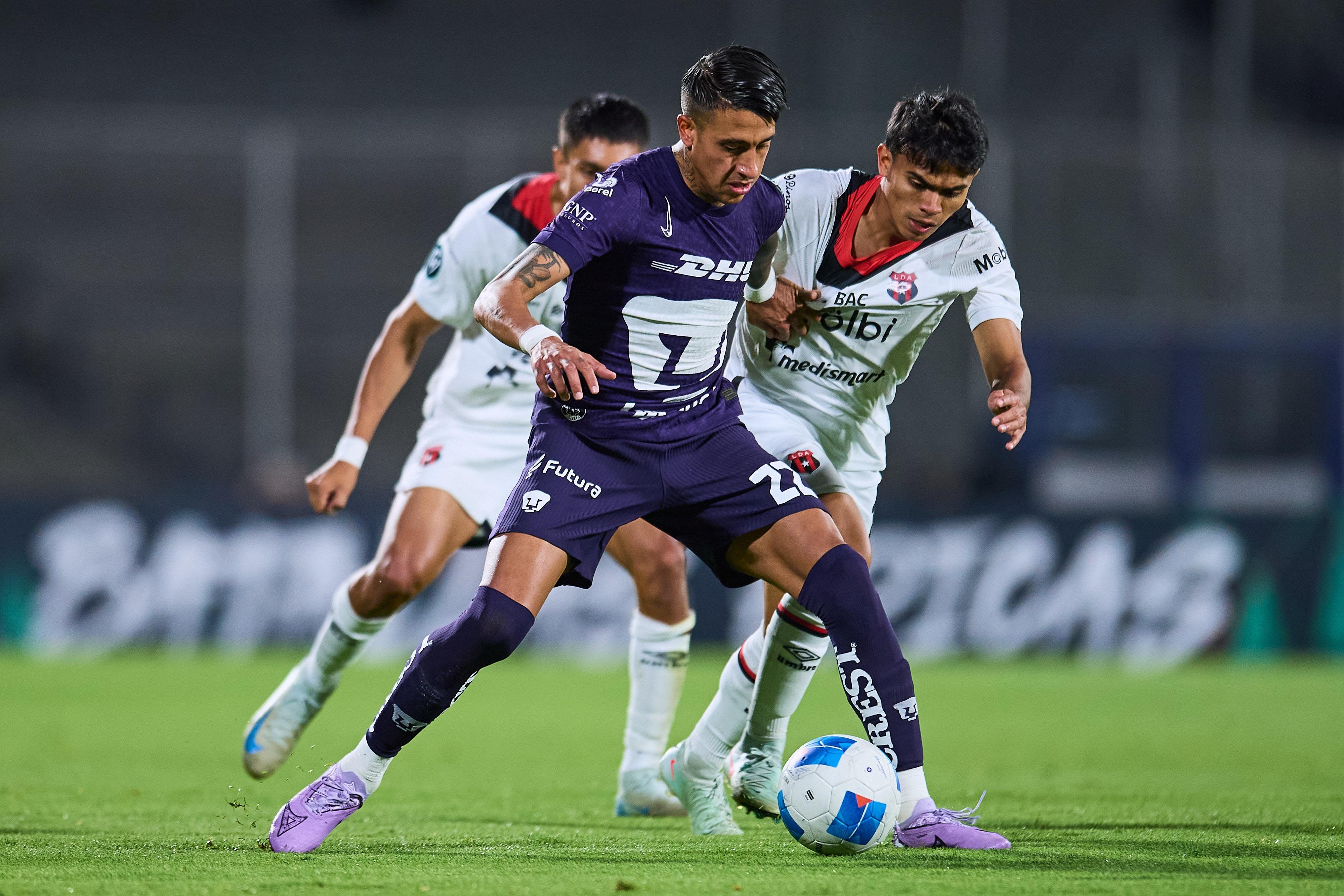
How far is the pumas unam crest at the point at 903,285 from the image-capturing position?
181 inches

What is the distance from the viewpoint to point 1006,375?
432 centimetres

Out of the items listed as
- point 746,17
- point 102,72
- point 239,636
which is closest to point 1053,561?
point 239,636

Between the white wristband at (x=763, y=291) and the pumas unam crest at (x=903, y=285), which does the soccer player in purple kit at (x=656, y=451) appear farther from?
the pumas unam crest at (x=903, y=285)

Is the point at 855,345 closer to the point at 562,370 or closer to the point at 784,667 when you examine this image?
the point at 784,667

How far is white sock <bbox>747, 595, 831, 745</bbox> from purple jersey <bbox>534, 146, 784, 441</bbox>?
800 mm

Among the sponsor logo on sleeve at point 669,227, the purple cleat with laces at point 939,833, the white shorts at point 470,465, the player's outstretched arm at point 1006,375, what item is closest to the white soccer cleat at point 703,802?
the purple cleat with laces at point 939,833

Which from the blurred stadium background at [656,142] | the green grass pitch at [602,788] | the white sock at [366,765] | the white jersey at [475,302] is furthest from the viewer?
the blurred stadium background at [656,142]

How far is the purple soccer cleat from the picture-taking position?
13.2ft

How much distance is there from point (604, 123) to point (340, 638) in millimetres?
2025

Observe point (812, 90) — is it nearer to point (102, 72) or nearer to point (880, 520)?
point (880, 520)

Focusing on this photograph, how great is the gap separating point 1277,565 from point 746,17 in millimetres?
10457

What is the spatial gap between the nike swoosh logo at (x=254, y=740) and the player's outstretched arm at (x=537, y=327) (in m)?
2.34

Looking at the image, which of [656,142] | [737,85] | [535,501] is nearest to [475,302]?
[535,501]

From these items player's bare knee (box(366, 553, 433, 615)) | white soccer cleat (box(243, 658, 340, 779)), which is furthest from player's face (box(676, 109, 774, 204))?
white soccer cleat (box(243, 658, 340, 779))
